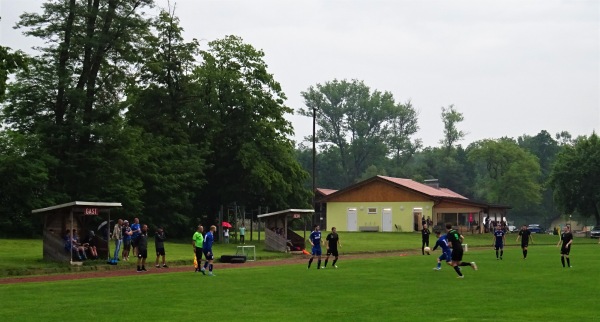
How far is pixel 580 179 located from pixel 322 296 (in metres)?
77.8

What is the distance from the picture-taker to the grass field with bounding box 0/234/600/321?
1762 centimetres

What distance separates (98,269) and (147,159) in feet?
72.6

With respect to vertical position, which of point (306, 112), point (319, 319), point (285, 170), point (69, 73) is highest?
point (306, 112)

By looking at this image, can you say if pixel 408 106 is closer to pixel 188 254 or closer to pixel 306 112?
pixel 306 112

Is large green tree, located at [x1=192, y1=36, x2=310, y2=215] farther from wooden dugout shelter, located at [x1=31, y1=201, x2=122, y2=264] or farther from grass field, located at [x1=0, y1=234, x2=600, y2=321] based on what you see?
grass field, located at [x1=0, y1=234, x2=600, y2=321]

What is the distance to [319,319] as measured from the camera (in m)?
17.0

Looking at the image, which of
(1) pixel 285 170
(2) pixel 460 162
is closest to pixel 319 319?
(1) pixel 285 170

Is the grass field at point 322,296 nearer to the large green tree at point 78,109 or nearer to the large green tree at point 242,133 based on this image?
the large green tree at point 78,109

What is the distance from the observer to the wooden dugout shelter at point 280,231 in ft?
170

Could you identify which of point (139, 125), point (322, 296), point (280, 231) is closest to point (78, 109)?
point (139, 125)

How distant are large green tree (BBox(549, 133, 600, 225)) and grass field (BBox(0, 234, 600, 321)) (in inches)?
2504

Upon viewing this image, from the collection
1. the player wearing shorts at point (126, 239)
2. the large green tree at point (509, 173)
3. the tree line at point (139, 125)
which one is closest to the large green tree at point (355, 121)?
the large green tree at point (509, 173)

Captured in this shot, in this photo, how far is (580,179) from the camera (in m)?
93.5

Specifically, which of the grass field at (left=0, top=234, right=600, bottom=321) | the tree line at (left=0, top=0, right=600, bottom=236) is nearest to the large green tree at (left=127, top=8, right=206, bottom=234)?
the tree line at (left=0, top=0, right=600, bottom=236)
